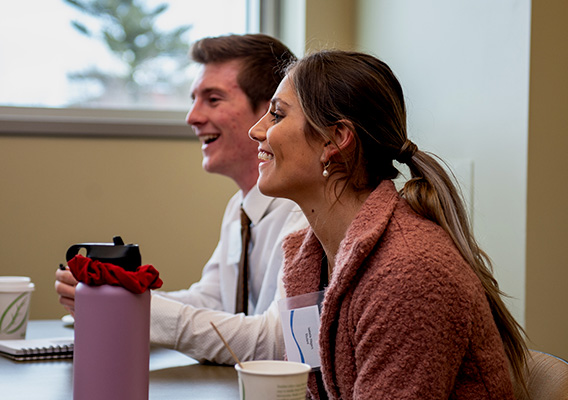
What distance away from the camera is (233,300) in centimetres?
206

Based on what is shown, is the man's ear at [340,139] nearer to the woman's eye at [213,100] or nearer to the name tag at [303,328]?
the name tag at [303,328]

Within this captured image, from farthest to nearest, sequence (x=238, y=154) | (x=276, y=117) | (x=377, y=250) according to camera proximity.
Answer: (x=238, y=154) < (x=276, y=117) < (x=377, y=250)

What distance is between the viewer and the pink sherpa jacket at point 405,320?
0.99 metres

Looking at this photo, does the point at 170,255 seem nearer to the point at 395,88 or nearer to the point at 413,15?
the point at 413,15

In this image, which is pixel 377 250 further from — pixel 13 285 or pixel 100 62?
pixel 100 62

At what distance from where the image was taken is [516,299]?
1.79 metres

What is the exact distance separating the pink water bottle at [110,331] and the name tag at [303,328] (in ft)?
1.20

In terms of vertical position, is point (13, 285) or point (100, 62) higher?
point (100, 62)

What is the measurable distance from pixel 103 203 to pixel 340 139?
1.87 meters

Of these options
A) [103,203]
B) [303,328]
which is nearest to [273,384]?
[303,328]

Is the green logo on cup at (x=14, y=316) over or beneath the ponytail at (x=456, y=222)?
beneath

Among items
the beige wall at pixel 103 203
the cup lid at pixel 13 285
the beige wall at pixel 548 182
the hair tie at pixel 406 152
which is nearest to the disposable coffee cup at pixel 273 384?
the hair tie at pixel 406 152

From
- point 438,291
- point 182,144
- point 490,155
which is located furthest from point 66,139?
point 438,291

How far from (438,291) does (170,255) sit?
212 centimetres
